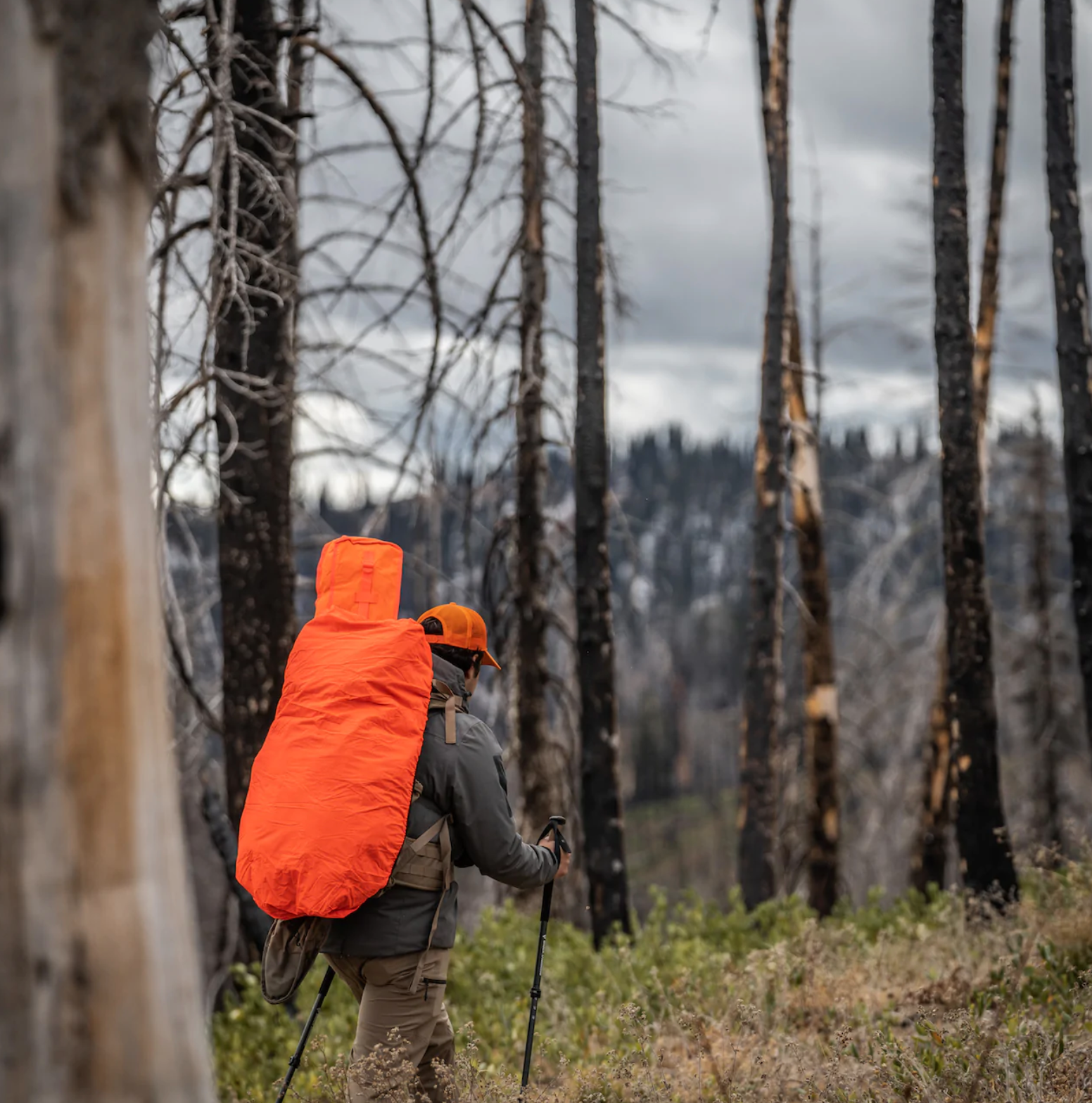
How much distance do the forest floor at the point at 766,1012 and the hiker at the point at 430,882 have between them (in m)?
0.20

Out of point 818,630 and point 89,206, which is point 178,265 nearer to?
point 89,206

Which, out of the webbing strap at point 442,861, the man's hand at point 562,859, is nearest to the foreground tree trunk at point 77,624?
the webbing strap at point 442,861

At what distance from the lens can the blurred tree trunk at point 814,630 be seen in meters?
10.9

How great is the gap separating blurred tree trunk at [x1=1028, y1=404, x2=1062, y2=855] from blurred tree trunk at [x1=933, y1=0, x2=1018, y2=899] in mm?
12085

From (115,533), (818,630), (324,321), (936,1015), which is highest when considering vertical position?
(324,321)

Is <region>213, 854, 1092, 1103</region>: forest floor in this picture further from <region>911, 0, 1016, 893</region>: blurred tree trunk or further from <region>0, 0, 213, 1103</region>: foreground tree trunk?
<region>911, 0, 1016, 893</region>: blurred tree trunk

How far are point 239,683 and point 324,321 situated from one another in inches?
118

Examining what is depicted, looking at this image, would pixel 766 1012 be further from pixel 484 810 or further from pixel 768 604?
pixel 768 604

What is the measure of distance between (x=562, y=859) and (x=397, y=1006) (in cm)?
76

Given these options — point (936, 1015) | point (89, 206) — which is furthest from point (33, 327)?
point (936, 1015)

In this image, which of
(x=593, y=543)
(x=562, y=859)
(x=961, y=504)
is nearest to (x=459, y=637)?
(x=562, y=859)

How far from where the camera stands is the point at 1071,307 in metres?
8.71

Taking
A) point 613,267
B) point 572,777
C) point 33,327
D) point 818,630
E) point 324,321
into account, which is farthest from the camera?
point 818,630

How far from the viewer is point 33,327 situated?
1.49 meters
